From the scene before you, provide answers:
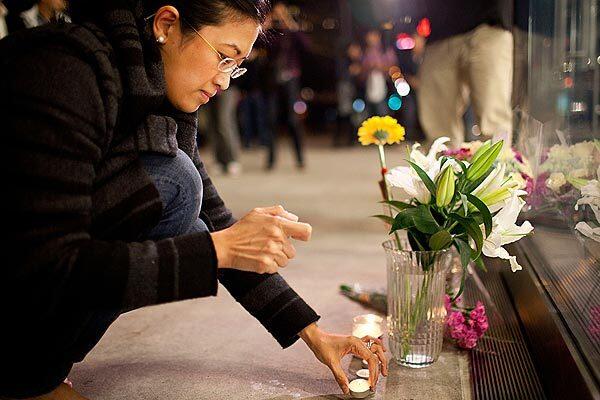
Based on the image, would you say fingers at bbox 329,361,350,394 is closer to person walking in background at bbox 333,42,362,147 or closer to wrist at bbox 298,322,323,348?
wrist at bbox 298,322,323,348

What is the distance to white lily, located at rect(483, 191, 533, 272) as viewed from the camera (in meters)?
1.50

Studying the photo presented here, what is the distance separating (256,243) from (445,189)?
0.49m

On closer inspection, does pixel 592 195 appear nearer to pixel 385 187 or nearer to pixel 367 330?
pixel 385 187

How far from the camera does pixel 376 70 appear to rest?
300 inches

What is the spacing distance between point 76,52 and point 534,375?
4.16 feet

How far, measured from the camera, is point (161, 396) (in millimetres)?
1595

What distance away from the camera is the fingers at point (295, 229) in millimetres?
1250

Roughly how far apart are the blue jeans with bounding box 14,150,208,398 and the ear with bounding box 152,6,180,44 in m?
0.24

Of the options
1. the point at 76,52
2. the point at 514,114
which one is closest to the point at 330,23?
the point at 514,114

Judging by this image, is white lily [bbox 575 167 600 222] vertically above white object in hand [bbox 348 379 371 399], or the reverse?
white lily [bbox 575 167 600 222]

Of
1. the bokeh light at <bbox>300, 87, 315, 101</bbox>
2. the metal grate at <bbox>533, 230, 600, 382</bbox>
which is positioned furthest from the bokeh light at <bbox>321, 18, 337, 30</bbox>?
the metal grate at <bbox>533, 230, 600, 382</bbox>

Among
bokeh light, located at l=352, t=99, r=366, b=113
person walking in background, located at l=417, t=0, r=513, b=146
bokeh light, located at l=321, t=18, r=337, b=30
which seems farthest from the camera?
bokeh light, located at l=321, t=18, r=337, b=30

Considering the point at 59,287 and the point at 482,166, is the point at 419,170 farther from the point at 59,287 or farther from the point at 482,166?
the point at 59,287

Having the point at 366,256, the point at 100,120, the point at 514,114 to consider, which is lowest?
the point at 366,256
